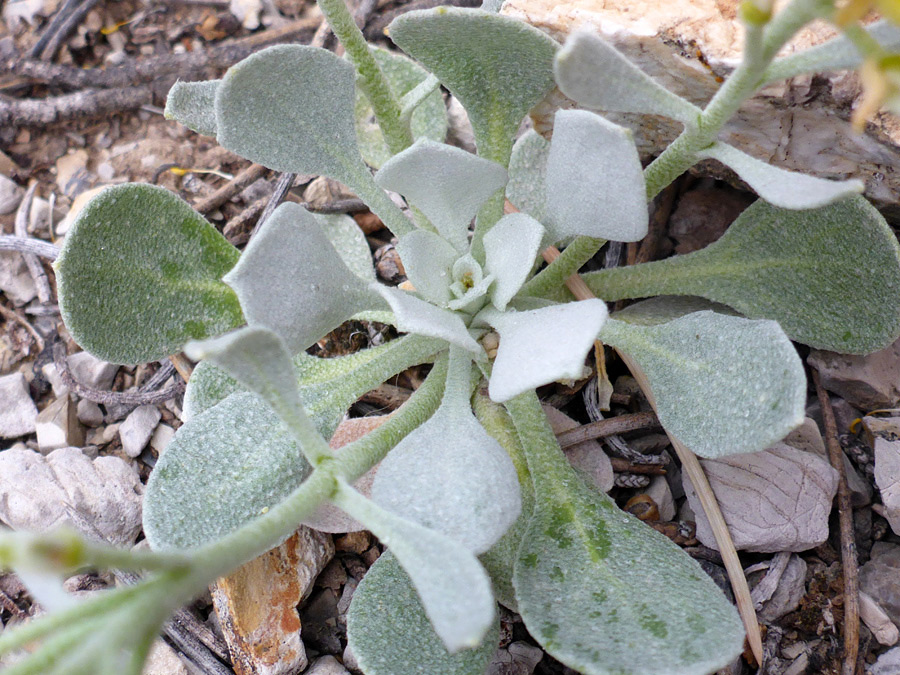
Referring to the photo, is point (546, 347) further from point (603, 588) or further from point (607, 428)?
point (607, 428)

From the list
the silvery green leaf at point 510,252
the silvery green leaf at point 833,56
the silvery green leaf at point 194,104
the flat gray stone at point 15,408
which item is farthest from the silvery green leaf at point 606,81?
the flat gray stone at point 15,408

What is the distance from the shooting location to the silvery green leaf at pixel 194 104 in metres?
1.49

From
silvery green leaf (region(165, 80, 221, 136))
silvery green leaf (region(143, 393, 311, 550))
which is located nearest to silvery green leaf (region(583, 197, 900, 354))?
silvery green leaf (region(143, 393, 311, 550))

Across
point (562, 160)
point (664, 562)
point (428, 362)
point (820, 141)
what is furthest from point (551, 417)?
point (820, 141)

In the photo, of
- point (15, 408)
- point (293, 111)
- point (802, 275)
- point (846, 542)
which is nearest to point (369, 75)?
point (293, 111)

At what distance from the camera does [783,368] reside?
3.57ft

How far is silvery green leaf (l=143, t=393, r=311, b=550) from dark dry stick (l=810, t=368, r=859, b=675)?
1.11 m

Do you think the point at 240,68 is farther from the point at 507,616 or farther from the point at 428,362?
the point at 507,616

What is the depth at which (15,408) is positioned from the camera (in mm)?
1802

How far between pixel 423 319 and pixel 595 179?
1.19 feet

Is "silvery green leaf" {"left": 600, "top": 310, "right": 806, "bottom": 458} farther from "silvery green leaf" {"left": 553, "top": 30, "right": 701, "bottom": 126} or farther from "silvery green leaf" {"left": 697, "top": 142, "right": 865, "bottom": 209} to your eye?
"silvery green leaf" {"left": 553, "top": 30, "right": 701, "bottom": 126}

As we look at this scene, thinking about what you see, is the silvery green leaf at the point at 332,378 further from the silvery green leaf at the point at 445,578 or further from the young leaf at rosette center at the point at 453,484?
the silvery green leaf at the point at 445,578

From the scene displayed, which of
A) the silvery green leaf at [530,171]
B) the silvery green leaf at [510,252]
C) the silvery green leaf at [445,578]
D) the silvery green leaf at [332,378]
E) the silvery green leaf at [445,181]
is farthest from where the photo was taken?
the silvery green leaf at [530,171]

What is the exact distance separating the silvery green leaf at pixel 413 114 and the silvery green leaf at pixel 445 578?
1.18 meters
